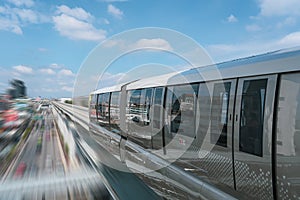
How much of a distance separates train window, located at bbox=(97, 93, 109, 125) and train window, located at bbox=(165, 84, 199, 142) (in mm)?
5252

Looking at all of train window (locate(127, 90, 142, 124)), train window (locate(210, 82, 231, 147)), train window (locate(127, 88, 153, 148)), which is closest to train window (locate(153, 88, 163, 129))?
train window (locate(127, 88, 153, 148))

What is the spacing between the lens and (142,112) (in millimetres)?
5957

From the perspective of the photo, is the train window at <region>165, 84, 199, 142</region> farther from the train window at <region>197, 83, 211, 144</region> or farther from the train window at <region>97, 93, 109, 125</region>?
the train window at <region>97, 93, 109, 125</region>

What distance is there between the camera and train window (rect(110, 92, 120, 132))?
809 cm

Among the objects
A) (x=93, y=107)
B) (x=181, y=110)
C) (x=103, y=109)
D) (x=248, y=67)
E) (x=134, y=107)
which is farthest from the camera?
(x=93, y=107)

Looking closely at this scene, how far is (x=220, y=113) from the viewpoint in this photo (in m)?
3.08

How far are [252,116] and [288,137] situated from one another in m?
0.49

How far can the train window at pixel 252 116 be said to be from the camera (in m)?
2.44

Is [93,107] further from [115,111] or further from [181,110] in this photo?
[181,110]

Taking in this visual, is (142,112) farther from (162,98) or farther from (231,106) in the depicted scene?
(231,106)

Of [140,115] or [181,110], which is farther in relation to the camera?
[140,115]

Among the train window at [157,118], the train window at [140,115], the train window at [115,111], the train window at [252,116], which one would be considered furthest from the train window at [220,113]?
the train window at [115,111]

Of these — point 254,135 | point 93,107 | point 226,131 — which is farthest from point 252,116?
point 93,107

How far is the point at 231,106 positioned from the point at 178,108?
1419mm
